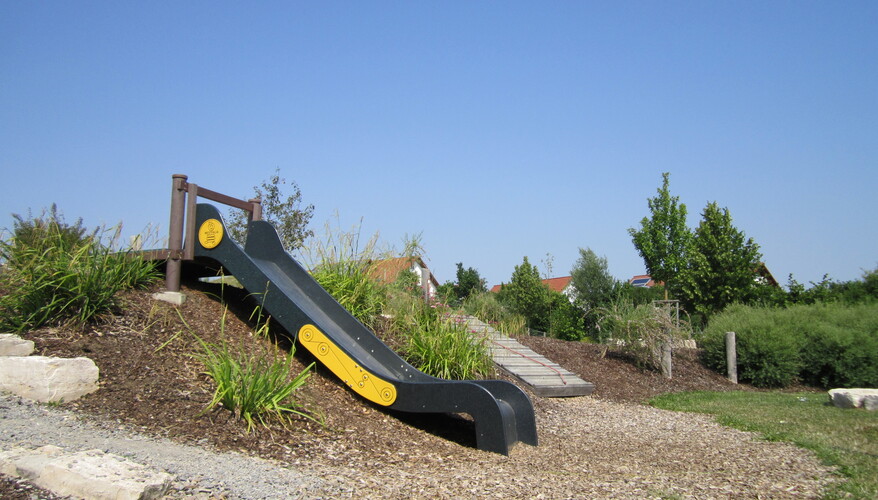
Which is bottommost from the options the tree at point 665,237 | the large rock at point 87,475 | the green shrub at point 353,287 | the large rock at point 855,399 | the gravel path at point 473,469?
the gravel path at point 473,469

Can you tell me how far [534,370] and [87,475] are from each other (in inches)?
266

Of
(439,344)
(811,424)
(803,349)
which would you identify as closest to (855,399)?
(811,424)

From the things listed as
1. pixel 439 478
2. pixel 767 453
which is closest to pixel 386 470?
pixel 439 478

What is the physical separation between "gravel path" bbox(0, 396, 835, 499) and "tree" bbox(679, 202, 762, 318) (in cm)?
1719

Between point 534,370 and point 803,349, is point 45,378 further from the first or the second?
point 803,349

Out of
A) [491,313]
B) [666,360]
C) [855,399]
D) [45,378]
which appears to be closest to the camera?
[45,378]

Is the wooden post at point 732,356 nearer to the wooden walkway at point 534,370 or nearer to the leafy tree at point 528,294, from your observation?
the wooden walkway at point 534,370

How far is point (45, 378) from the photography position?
4.18 meters

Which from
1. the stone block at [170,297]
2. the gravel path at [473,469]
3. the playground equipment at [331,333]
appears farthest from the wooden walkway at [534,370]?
the stone block at [170,297]

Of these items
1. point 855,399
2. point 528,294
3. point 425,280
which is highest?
point 528,294

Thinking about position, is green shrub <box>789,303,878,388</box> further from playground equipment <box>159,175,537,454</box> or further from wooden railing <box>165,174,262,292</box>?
wooden railing <box>165,174,262,292</box>

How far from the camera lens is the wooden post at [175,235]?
6055 mm

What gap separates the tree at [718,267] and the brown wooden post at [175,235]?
19.1 m

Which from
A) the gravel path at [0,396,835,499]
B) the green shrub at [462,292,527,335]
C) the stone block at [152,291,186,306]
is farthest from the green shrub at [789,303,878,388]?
the stone block at [152,291,186,306]
